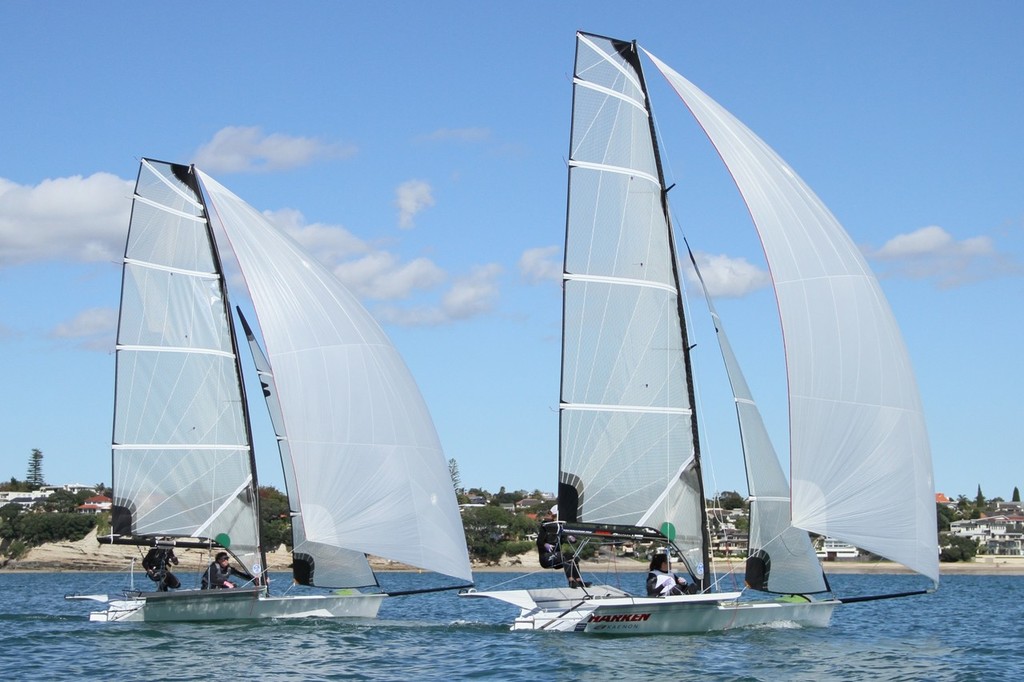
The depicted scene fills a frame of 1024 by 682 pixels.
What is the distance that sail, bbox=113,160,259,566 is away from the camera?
103 feet

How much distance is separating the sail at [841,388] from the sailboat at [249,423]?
8726 mm

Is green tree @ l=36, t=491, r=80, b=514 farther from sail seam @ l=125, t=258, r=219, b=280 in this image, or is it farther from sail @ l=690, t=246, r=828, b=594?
sail @ l=690, t=246, r=828, b=594

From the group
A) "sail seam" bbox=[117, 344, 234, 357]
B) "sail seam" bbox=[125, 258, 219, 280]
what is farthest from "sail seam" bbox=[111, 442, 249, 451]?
"sail seam" bbox=[125, 258, 219, 280]

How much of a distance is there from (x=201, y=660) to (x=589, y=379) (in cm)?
859

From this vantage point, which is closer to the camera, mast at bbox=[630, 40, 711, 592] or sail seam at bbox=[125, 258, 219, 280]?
mast at bbox=[630, 40, 711, 592]

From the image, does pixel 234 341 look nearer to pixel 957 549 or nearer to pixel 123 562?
pixel 123 562

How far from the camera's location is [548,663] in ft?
76.1

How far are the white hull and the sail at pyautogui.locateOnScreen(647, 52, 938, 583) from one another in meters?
2.90

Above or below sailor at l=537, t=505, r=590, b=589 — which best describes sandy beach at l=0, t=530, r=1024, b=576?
below

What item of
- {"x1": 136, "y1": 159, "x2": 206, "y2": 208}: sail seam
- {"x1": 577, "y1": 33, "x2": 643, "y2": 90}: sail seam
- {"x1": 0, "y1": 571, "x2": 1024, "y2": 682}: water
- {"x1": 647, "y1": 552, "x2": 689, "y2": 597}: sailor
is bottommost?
{"x1": 0, "y1": 571, "x2": 1024, "y2": 682}: water

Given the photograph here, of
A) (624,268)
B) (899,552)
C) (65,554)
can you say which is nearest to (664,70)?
(624,268)

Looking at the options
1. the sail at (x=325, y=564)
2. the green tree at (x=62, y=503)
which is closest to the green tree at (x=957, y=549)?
the green tree at (x=62, y=503)

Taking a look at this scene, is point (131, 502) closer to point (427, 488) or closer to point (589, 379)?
point (427, 488)

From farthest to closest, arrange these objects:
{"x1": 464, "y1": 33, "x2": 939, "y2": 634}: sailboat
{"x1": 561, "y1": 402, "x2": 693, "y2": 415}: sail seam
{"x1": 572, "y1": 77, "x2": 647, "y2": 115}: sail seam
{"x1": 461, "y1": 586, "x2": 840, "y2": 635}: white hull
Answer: {"x1": 572, "y1": 77, "x2": 647, "y2": 115}: sail seam, {"x1": 561, "y1": 402, "x2": 693, "y2": 415}: sail seam, {"x1": 461, "y1": 586, "x2": 840, "y2": 635}: white hull, {"x1": 464, "y1": 33, "x2": 939, "y2": 634}: sailboat
